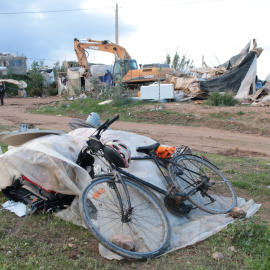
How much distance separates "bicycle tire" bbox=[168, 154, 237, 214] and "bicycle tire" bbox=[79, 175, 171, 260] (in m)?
0.59

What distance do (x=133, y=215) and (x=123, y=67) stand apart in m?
18.7

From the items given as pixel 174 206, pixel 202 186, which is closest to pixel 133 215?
pixel 174 206

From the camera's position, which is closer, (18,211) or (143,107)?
(18,211)

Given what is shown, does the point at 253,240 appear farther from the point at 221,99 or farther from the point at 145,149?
the point at 221,99

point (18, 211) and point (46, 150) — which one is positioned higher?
point (46, 150)

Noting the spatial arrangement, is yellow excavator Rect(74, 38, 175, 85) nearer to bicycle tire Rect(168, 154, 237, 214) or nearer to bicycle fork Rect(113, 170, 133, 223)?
bicycle tire Rect(168, 154, 237, 214)

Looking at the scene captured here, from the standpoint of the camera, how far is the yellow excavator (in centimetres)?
2002

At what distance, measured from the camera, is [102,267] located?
281 cm

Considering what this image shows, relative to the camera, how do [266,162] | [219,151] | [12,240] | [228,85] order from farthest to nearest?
[228,85] < [219,151] < [266,162] < [12,240]

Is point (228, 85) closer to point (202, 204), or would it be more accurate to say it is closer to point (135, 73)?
point (135, 73)

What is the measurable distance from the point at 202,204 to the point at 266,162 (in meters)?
3.22

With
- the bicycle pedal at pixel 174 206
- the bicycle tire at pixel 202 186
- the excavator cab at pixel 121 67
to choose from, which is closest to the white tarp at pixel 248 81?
the excavator cab at pixel 121 67

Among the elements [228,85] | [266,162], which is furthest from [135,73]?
[266,162]

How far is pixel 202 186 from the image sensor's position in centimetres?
401
